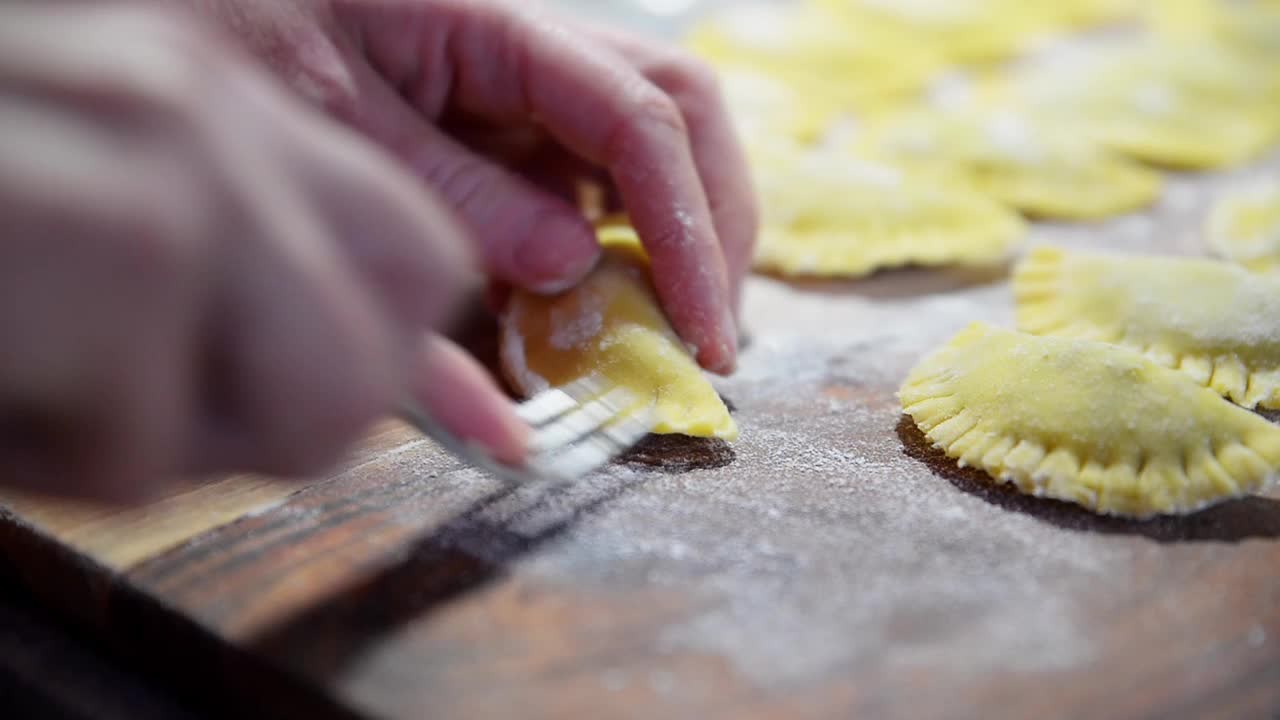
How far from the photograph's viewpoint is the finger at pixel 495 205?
145cm

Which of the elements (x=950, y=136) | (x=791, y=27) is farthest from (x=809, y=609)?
(x=791, y=27)

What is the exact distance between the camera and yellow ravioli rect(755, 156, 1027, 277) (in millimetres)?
1977

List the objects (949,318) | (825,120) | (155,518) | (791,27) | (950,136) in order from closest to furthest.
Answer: (155,518) → (949,318) → (950,136) → (825,120) → (791,27)

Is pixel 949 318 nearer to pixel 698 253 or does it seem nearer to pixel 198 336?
pixel 698 253

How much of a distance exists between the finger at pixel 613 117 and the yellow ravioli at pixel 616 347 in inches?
1.9

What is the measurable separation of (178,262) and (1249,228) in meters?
2.07

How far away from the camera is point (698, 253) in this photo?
1.46 meters

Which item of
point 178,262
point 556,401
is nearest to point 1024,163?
point 556,401

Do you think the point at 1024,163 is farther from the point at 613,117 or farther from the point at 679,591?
the point at 679,591

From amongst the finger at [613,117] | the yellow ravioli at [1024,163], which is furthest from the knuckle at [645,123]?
the yellow ravioli at [1024,163]

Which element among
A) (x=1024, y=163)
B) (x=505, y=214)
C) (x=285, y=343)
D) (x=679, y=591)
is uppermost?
(x=285, y=343)

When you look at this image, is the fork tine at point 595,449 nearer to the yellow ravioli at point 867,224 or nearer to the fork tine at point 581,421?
the fork tine at point 581,421

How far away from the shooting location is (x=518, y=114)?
161cm

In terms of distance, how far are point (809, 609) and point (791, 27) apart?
2466mm
